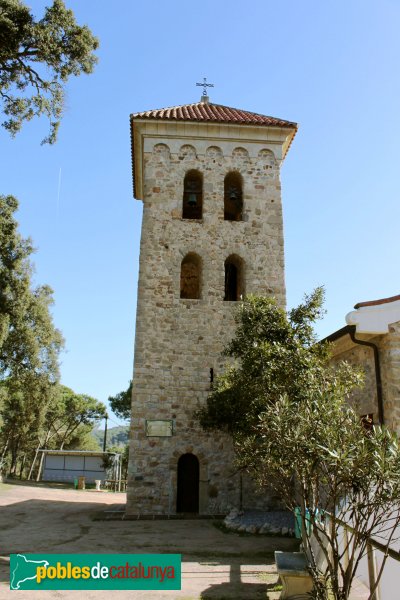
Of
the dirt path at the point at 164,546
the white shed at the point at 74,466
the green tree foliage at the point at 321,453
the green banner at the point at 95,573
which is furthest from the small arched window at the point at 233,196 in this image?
the white shed at the point at 74,466

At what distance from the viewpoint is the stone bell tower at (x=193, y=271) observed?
15.1 metres

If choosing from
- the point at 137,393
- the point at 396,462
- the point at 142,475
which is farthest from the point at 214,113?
the point at 396,462

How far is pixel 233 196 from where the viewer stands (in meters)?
18.6

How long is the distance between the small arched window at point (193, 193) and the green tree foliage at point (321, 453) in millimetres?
9778

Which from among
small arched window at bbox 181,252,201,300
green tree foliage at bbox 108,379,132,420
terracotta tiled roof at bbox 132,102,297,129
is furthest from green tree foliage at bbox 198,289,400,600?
green tree foliage at bbox 108,379,132,420

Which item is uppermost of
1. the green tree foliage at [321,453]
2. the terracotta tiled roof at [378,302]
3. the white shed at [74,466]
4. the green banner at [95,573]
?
the terracotta tiled roof at [378,302]

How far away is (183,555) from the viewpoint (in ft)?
29.8

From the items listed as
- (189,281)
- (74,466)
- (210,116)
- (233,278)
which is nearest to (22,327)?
(189,281)

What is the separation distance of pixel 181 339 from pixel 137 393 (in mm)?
2190

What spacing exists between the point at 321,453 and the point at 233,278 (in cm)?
1373

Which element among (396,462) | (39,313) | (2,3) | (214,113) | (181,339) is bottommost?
(396,462)

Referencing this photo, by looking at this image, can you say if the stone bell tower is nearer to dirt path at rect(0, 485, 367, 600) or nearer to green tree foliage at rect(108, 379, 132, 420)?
dirt path at rect(0, 485, 367, 600)

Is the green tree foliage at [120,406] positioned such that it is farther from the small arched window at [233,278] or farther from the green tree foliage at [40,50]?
the green tree foliage at [40,50]

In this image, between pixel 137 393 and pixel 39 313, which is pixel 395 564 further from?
pixel 39 313
